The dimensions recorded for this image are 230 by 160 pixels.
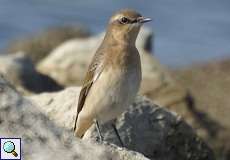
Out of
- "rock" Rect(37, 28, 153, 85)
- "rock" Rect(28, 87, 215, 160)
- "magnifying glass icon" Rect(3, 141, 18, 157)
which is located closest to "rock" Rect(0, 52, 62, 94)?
"rock" Rect(37, 28, 153, 85)

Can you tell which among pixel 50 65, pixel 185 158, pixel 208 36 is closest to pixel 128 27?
pixel 185 158

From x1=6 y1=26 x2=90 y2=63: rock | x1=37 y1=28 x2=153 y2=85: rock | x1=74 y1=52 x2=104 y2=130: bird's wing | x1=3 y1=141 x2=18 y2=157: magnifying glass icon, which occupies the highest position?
x1=6 y1=26 x2=90 y2=63: rock

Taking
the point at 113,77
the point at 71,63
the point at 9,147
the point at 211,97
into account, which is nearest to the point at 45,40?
the point at 211,97

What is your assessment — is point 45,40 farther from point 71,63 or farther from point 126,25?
point 126,25

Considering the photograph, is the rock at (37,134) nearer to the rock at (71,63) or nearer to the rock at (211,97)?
the rock at (211,97)

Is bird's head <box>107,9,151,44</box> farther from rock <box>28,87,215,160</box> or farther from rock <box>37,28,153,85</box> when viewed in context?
rock <box>37,28,153,85</box>

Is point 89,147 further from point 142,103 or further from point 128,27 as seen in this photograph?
point 142,103
